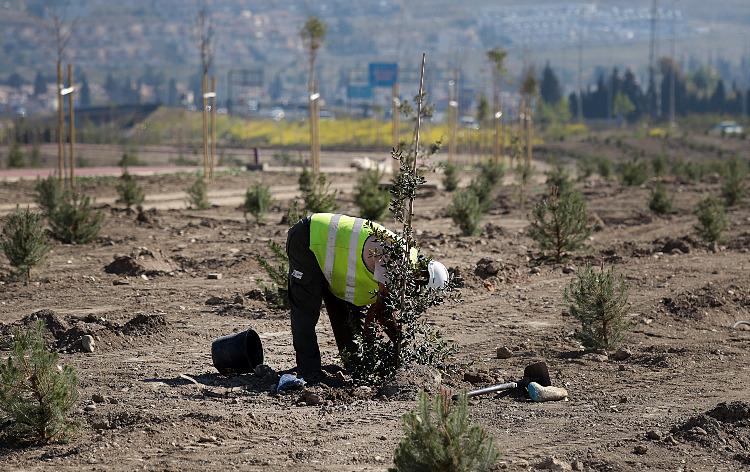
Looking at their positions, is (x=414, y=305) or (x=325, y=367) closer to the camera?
(x=414, y=305)

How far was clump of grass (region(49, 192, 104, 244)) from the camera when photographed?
18.9 m

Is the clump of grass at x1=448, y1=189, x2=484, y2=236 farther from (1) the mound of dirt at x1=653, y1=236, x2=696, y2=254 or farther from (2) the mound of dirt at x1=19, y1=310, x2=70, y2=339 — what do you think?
(2) the mound of dirt at x1=19, y1=310, x2=70, y2=339

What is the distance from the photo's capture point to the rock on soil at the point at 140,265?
15930mm

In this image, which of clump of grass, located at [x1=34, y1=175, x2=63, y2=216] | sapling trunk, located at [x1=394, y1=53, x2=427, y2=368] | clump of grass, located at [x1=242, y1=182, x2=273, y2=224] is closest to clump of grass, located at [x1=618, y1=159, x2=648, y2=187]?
clump of grass, located at [x1=242, y1=182, x2=273, y2=224]

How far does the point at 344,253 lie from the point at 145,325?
3.11m

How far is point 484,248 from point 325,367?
9433mm

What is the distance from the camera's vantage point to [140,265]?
16016 millimetres

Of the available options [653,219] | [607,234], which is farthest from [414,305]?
[653,219]

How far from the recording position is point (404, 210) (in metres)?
9.88

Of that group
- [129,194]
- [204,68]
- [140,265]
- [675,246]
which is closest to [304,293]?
[140,265]

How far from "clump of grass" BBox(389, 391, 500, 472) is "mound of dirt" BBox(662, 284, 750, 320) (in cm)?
720

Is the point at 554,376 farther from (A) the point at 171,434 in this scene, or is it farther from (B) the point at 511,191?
(B) the point at 511,191

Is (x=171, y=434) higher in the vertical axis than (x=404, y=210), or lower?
lower

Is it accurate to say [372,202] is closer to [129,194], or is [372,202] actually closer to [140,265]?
[129,194]
